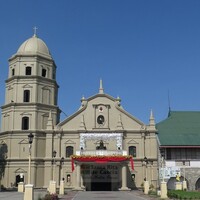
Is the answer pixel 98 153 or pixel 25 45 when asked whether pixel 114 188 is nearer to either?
pixel 98 153

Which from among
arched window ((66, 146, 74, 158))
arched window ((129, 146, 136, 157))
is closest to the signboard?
arched window ((129, 146, 136, 157))

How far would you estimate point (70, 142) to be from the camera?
59031 millimetres

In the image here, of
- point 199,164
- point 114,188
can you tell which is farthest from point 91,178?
point 199,164

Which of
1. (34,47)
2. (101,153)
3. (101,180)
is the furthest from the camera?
(34,47)

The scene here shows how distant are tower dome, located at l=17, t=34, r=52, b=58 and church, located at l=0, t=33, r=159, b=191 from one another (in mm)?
159

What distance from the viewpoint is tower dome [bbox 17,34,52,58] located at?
201 feet

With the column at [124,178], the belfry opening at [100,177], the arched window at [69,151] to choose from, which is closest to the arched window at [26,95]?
the arched window at [69,151]

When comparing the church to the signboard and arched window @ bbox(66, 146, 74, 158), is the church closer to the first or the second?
arched window @ bbox(66, 146, 74, 158)

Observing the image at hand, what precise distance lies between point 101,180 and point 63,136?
874cm

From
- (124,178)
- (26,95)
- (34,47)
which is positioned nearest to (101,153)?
(124,178)

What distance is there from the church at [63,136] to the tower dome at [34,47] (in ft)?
0.52

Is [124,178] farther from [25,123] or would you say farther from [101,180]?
[25,123]

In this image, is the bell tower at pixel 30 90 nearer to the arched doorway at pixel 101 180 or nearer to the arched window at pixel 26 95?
the arched window at pixel 26 95

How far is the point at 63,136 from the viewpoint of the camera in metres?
59.2
